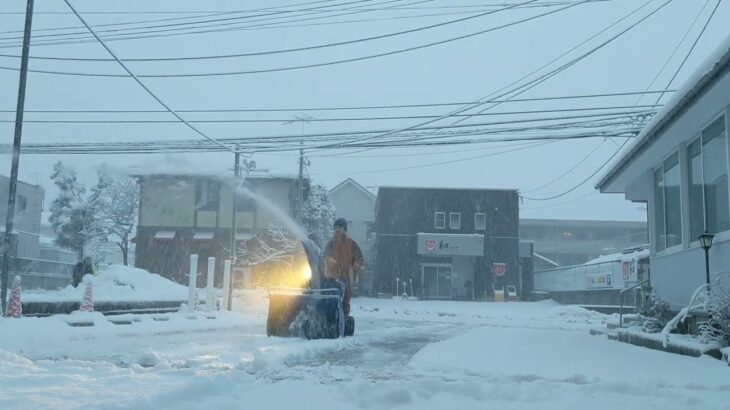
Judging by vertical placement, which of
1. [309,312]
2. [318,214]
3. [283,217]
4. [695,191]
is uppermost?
[318,214]

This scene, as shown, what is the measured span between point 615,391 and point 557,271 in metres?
38.6

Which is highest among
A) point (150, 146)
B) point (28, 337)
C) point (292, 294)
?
point (150, 146)

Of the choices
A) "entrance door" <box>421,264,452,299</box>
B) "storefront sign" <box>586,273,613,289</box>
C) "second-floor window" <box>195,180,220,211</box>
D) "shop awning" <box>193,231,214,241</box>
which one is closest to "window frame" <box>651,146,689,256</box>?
"storefront sign" <box>586,273,613,289</box>

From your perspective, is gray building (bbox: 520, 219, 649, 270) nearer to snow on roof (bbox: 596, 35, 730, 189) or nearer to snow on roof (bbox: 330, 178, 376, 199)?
snow on roof (bbox: 330, 178, 376, 199)

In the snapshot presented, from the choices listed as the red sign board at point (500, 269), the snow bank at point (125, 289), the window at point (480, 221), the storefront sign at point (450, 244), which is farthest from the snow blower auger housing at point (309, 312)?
the window at point (480, 221)

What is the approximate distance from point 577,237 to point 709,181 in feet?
211

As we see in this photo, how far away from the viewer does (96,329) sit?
13.2 meters

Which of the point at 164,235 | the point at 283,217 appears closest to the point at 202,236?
the point at 164,235

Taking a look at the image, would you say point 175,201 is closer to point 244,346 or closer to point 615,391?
point 244,346

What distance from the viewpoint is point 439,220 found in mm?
47000

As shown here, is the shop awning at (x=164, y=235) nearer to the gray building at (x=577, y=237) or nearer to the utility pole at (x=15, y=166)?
the utility pole at (x=15, y=166)

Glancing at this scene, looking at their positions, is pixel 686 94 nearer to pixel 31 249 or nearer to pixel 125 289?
pixel 125 289

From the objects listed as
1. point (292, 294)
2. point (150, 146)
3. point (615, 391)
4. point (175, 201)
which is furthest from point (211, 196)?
point (615, 391)

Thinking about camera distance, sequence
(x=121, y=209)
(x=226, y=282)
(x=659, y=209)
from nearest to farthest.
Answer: (x=659, y=209) → (x=226, y=282) → (x=121, y=209)
